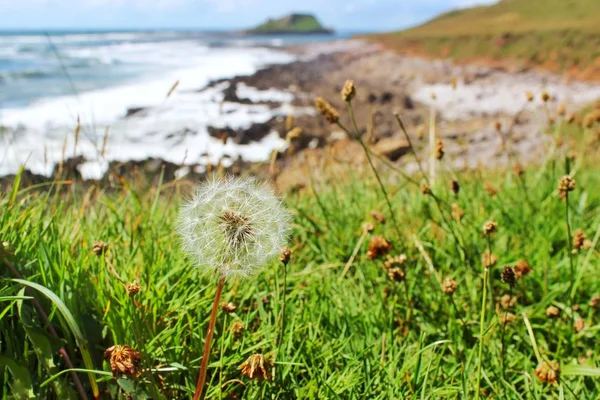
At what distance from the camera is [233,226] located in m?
1.42

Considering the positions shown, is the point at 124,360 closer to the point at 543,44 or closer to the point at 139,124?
the point at 139,124

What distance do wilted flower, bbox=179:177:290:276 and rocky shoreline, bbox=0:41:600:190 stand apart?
216 centimetres

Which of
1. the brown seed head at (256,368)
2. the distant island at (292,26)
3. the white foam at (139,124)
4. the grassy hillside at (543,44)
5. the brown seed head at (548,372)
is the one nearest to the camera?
the brown seed head at (256,368)

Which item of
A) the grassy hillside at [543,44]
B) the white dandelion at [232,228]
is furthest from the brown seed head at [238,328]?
the grassy hillside at [543,44]

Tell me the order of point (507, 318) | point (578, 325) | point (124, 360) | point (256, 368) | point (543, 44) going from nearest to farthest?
point (124, 360) → point (256, 368) → point (507, 318) → point (578, 325) → point (543, 44)

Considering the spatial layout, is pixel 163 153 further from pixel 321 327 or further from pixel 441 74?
pixel 441 74

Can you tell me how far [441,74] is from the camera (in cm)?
2977

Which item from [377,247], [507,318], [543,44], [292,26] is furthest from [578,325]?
[292,26]

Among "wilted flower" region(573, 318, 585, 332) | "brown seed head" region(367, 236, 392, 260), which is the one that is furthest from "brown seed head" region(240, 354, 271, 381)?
"wilted flower" region(573, 318, 585, 332)

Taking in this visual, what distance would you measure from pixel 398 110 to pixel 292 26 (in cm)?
17725

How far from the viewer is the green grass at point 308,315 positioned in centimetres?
172

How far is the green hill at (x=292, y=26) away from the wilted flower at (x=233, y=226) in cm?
16914

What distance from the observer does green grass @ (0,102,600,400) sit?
67.7 inches

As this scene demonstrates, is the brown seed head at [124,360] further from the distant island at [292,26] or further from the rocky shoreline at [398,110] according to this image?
the distant island at [292,26]
